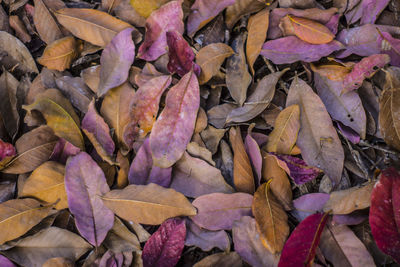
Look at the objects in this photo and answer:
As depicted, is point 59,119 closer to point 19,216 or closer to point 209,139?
point 19,216

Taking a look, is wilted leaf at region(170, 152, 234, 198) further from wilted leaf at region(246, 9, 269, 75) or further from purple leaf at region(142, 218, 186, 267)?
wilted leaf at region(246, 9, 269, 75)

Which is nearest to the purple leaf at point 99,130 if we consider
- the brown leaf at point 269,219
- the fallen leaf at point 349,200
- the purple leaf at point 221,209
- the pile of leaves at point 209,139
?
the pile of leaves at point 209,139

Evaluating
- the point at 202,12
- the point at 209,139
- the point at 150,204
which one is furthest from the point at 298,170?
the point at 202,12

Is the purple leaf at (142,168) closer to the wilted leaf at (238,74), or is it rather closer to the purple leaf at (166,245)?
the purple leaf at (166,245)

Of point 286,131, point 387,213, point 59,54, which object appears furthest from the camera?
point 59,54

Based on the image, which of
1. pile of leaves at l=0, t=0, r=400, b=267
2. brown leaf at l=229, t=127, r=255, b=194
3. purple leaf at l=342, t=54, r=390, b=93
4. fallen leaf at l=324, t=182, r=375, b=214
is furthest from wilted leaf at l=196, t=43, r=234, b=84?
fallen leaf at l=324, t=182, r=375, b=214
